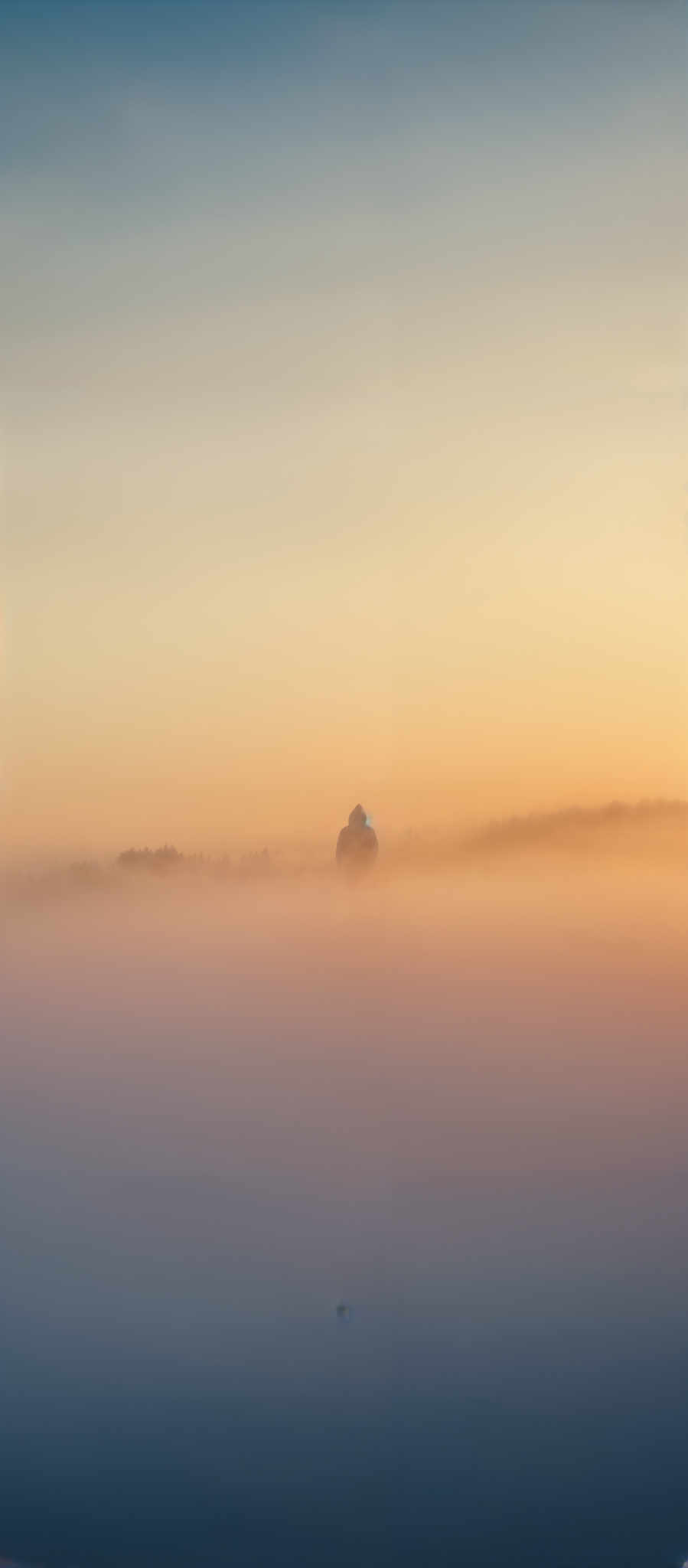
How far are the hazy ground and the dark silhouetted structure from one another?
0.05m

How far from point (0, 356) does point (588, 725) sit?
1139mm

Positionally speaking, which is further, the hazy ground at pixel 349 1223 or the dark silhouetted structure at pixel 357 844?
the dark silhouetted structure at pixel 357 844

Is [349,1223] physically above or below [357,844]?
below

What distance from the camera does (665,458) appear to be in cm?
228

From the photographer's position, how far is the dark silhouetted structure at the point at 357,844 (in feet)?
7.38

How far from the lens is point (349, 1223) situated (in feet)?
7.22

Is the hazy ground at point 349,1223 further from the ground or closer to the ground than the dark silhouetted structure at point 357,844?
closer to the ground

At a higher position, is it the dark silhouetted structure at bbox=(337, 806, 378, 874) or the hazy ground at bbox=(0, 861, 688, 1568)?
the dark silhouetted structure at bbox=(337, 806, 378, 874)

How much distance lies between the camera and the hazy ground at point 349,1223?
2.12m

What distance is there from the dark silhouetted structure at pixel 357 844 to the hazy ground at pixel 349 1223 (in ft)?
0.16

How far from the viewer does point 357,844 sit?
2.25m

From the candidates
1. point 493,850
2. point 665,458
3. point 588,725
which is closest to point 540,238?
point 665,458

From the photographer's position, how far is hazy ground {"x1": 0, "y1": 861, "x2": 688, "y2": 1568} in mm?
2121

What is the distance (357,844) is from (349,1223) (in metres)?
0.60
